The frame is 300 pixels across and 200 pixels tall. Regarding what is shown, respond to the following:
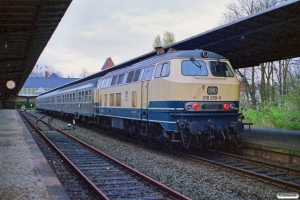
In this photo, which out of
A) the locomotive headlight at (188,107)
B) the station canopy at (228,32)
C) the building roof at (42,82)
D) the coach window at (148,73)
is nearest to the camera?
the station canopy at (228,32)

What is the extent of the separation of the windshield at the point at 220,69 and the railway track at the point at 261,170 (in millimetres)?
2618

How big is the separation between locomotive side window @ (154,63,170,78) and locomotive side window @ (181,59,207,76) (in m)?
0.51

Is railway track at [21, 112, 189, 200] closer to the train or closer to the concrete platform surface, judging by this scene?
the train

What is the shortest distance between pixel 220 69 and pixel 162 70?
1.90 meters

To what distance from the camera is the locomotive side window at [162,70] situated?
37.0 feet

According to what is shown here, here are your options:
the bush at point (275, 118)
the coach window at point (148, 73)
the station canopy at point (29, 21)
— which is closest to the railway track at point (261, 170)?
the coach window at point (148, 73)

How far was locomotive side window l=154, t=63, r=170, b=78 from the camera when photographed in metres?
11.3

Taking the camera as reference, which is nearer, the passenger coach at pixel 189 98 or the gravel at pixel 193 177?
the gravel at pixel 193 177

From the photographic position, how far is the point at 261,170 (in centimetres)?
929

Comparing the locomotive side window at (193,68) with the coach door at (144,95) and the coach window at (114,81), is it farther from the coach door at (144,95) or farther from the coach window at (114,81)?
the coach window at (114,81)

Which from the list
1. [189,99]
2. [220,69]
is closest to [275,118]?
[220,69]

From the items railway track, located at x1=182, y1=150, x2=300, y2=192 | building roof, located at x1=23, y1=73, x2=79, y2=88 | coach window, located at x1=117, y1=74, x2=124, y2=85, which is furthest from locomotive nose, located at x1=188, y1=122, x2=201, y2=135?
building roof, located at x1=23, y1=73, x2=79, y2=88

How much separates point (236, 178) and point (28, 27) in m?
8.21

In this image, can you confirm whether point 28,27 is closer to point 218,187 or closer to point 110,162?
point 110,162
